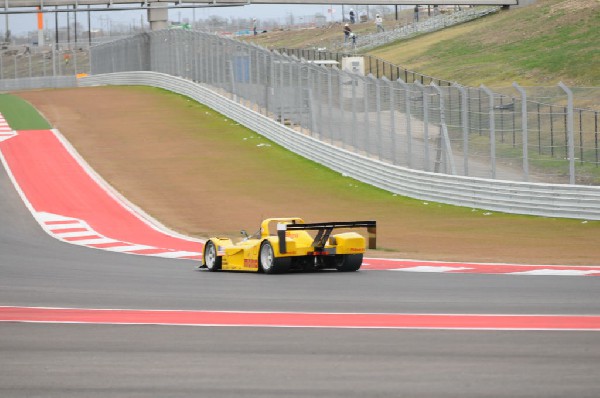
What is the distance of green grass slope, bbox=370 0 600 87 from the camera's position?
204ft

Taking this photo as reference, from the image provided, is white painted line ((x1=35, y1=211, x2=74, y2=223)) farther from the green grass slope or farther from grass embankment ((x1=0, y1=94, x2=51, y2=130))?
the green grass slope

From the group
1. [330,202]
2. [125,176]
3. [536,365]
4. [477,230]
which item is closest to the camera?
[536,365]

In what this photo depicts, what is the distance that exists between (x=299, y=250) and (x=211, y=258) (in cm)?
201

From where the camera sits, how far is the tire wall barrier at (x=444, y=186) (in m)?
25.8

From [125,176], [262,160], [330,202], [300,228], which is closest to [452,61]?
[262,160]

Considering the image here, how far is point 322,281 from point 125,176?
2144 cm

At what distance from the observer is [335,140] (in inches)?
1523

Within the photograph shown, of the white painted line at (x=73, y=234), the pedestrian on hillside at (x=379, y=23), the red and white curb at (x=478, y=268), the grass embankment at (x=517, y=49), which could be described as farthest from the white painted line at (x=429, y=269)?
the pedestrian on hillside at (x=379, y=23)

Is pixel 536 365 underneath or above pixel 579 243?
above

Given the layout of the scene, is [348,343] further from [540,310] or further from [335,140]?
[335,140]

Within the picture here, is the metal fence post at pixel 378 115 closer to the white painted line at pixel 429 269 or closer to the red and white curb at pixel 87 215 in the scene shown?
the red and white curb at pixel 87 215

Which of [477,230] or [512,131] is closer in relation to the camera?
[477,230]

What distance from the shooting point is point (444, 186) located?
30.2m

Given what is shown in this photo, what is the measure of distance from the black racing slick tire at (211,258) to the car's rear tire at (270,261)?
0.97 meters
